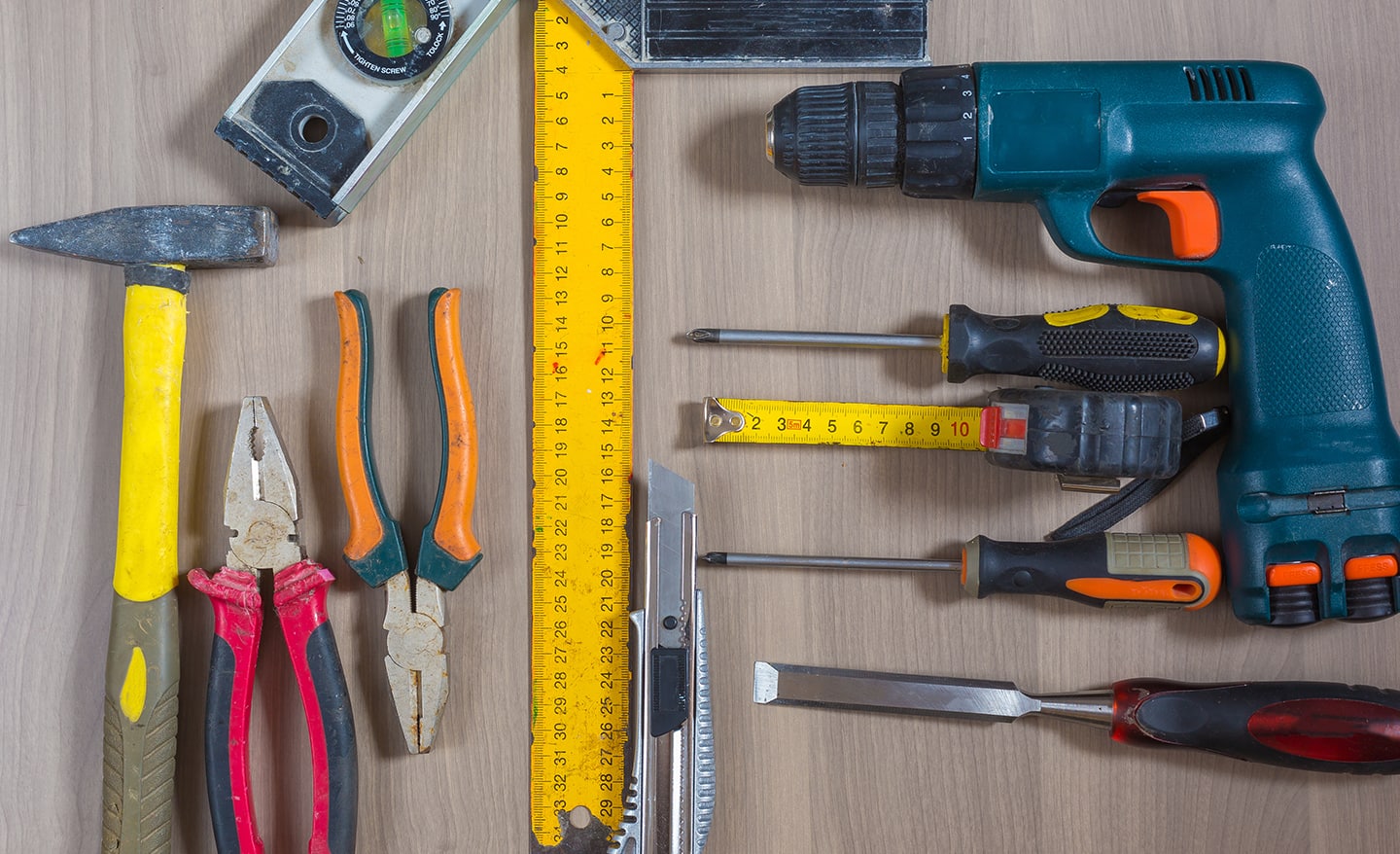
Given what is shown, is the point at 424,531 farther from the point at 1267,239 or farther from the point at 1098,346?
the point at 1267,239

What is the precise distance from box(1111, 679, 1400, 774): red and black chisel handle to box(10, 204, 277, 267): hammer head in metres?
1.07

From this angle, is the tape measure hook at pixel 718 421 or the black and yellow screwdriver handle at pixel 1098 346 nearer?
the black and yellow screwdriver handle at pixel 1098 346

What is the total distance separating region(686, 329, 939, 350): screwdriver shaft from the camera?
3.42 ft

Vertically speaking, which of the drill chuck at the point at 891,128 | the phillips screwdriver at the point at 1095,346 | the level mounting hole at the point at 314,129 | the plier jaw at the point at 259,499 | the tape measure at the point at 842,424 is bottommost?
the plier jaw at the point at 259,499

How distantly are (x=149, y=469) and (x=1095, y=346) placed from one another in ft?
3.26

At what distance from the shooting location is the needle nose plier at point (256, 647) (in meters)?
0.98

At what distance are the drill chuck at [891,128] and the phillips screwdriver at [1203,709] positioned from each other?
536mm

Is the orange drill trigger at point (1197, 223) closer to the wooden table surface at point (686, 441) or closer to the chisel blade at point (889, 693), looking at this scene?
the wooden table surface at point (686, 441)

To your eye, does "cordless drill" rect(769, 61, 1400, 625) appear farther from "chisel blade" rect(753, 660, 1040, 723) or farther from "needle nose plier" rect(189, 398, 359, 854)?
"needle nose plier" rect(189, 398, 359, 854)

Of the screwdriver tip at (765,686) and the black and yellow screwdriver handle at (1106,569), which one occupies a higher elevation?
the black and yellow screwdriver handle at (1106,569)

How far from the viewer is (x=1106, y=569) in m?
0.97

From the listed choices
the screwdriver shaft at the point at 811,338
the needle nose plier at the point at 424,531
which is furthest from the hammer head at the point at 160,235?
the screwdriver shaft at the point at 811,338

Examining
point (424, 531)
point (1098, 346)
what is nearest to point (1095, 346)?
point (1098, 346)

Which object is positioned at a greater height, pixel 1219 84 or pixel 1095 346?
pixel 1219 84
